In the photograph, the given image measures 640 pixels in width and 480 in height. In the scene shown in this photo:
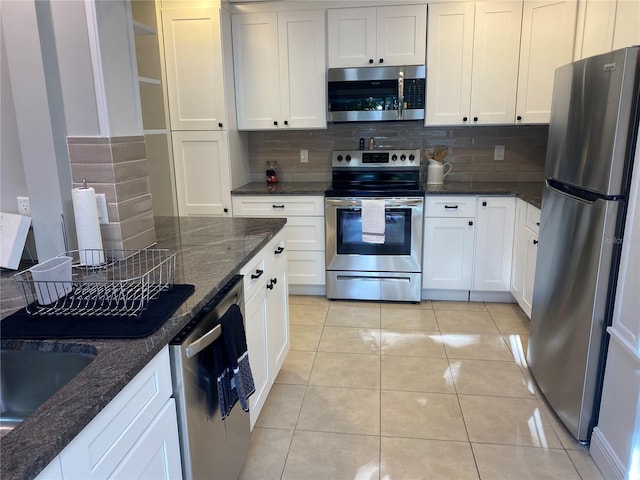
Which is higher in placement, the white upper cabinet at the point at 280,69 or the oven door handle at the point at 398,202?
the white upper cabinet at the point at 280,69

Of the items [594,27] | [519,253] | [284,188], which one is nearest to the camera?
[594,27]

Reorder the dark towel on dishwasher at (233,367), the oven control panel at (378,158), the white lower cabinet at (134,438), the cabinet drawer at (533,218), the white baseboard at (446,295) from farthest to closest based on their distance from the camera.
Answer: the oven control panel at (378,158) < the white baseboard at (446,295) < the cabinet drawer at (533,218) < the dark towel on dishwasher at (233,367) < the white lower cabinet at (134,438)

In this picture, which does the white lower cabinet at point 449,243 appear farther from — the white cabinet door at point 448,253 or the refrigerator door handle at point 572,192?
the refrigerator door handle at point 572,192

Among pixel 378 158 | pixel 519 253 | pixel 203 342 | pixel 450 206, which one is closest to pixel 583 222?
pixel 519 253

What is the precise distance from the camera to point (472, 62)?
355cm

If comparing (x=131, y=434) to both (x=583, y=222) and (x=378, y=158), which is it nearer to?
(x=583, y=222)

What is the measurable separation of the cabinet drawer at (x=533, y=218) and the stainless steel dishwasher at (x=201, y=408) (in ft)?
7.04

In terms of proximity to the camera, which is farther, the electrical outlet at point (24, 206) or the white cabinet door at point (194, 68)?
the white cabinet door at point (194, 68)

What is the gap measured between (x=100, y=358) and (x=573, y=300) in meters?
1.98

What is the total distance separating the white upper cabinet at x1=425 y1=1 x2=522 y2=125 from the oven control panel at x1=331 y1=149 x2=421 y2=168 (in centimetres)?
36

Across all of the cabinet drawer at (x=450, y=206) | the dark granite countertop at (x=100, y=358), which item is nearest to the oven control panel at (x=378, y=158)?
the cabinet drawer at (x=450, y=206)

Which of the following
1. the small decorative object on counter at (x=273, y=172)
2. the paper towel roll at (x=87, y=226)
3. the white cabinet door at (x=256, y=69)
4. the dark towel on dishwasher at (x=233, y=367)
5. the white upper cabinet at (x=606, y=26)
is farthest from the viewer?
the small decorative object on counter at (x=273, y=172)

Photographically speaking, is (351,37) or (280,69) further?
(280,69)

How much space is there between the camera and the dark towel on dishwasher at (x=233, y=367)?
156 cm
